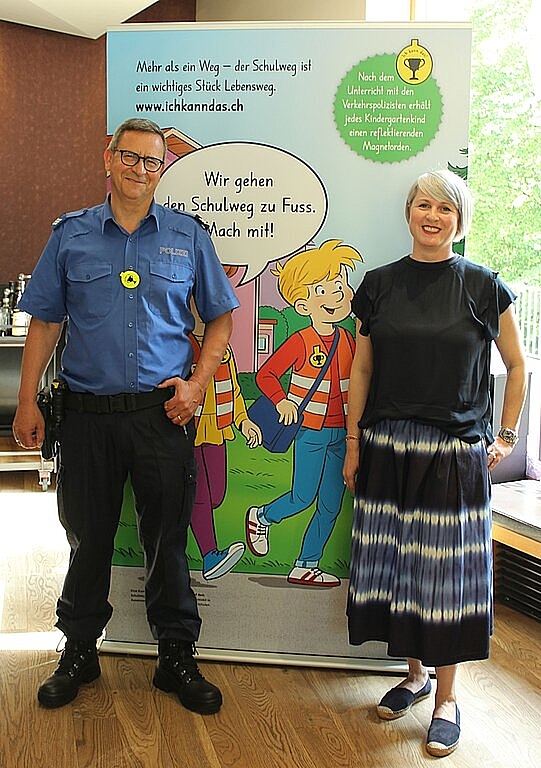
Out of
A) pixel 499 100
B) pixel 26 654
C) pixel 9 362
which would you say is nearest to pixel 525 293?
pixel 499 100

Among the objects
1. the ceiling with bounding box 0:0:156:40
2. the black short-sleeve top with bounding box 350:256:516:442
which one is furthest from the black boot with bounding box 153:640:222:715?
the ceiling with bounding box 0:0:156:40

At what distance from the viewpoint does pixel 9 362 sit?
17.5ft

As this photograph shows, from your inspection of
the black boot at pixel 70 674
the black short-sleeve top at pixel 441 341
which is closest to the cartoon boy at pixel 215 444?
the black boot at pixel 70 674

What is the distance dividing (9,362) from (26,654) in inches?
104

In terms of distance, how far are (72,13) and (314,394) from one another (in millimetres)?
3438

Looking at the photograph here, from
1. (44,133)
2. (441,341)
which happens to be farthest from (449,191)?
(44,133)

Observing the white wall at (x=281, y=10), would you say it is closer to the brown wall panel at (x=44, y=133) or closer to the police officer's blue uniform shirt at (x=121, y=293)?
the brown wall panel at (x=44, y=133)

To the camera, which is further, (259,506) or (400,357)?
(259,506)

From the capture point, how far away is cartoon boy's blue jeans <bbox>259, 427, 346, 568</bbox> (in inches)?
112

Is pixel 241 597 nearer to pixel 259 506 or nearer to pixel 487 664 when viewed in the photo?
pixel 259 506

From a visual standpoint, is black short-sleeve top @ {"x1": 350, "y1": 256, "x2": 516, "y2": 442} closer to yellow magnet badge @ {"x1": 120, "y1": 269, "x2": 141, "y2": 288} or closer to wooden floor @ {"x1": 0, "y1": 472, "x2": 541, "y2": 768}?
yellow magnet badge @ {"x1": 120, "y1": 269, "x2": 141, "y2": 288}

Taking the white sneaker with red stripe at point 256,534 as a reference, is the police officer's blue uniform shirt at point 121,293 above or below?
above

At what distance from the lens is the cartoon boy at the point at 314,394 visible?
9.15ft

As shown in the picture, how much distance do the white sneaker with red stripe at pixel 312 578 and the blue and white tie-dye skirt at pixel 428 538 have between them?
332mm
